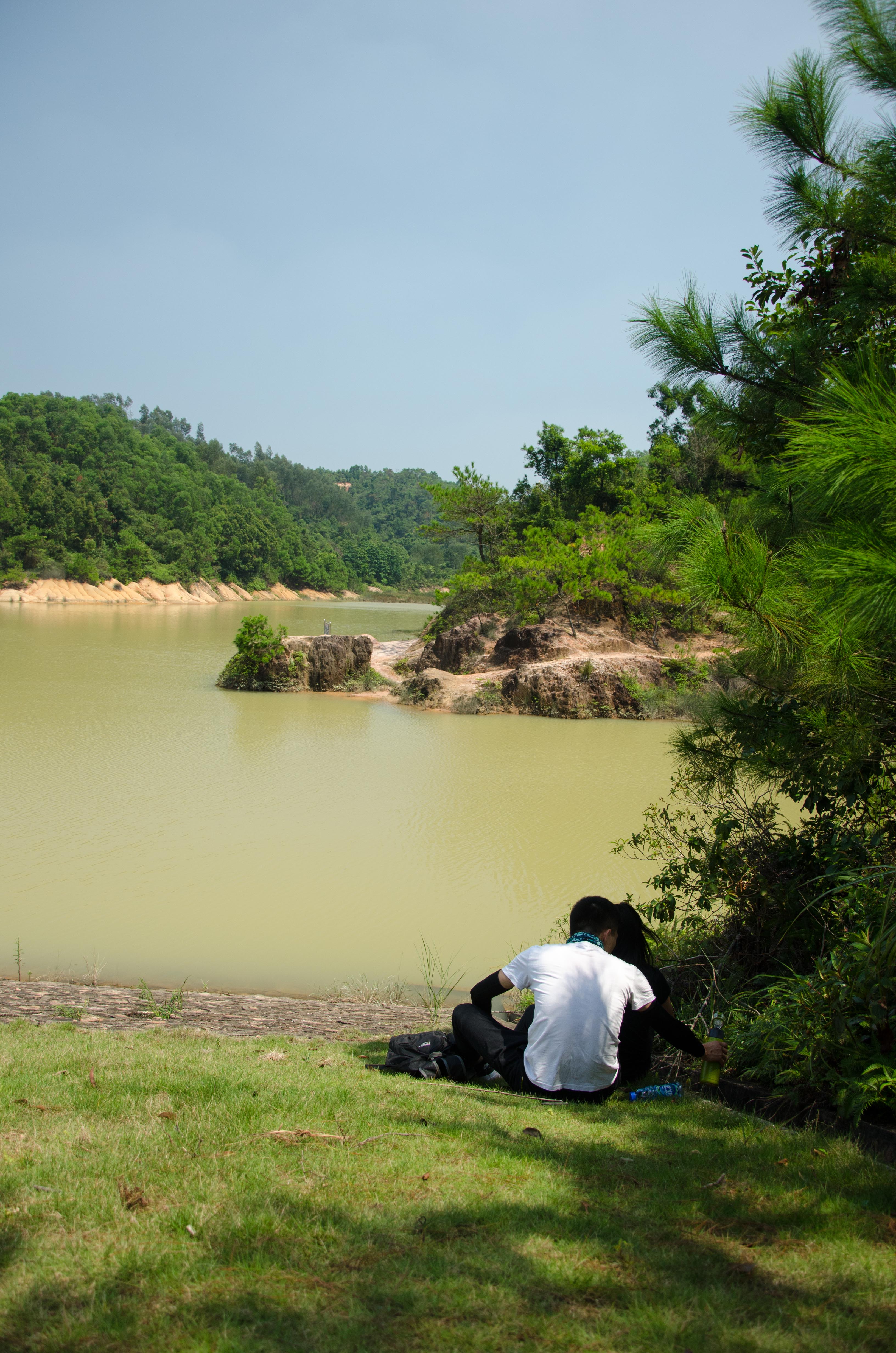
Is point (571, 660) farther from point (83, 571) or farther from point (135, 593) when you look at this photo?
point (135, 593)

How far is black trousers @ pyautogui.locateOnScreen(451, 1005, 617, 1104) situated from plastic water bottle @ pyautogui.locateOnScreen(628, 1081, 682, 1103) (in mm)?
92

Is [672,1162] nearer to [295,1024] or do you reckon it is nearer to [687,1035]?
[687,1035]

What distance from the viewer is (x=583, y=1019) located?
11.4 feet

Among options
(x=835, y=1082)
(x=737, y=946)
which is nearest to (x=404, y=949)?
(x=737, y=946)

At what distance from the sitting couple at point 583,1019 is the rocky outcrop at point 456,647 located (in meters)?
18.5

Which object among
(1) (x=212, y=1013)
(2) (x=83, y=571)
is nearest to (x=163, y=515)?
(2) (x=83, y=571)

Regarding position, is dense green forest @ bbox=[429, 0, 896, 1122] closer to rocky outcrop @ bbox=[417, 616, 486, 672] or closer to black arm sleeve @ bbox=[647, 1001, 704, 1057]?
black arm sleeve @ bbox=[647, 1001, 704, 1057]

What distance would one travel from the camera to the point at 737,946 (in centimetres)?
465

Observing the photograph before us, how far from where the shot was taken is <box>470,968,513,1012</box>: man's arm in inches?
141

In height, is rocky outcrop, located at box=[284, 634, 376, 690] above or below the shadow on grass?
above

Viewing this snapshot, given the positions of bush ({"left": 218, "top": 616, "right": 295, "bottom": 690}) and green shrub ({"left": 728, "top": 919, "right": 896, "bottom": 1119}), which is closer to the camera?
green shrub ({"left": 728, "top": 919, "right": 896, "bottom": 1119})

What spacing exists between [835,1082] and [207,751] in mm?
11828

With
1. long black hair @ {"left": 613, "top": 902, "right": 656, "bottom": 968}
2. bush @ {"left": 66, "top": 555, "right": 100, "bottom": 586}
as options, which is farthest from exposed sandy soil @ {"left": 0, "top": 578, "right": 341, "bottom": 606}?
long black hair @ {"left": 613, "top": 902, "right": 656, "bottom": 968}

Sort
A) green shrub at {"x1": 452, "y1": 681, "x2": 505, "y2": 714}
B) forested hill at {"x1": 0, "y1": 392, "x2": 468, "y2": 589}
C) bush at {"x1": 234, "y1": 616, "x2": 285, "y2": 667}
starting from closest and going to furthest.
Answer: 1. green shrub at {"x1": 452, "y1": 681, "x2": 505, "y2": 714}
2. bush at {"x1": 234, "y1": 616, "x2": 285, "y2": 667}
3. forested hill at {"x1": 0, "y1": 392, "x2": 468, "y2": 589}
